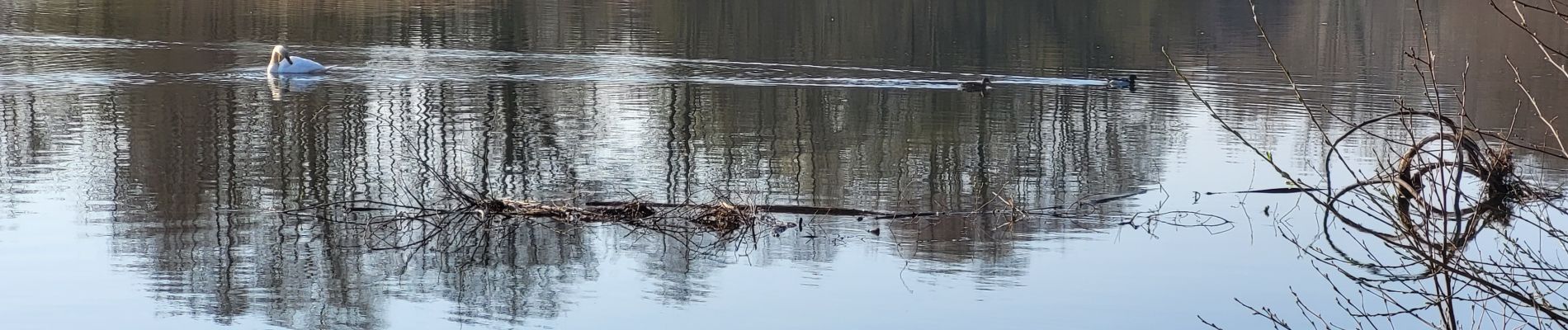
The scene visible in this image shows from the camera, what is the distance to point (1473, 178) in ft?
50.5

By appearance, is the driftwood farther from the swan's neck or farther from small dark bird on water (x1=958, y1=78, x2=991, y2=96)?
the swan's neck

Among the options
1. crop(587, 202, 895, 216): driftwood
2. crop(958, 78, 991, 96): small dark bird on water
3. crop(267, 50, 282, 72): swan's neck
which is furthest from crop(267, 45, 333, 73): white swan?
crop(587, 202, 895, 216): driftwood

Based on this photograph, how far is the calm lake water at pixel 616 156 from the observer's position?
9.42 meters

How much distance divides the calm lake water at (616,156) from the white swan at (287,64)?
0.44 metres

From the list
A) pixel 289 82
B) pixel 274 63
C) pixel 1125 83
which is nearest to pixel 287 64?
pixel 274 63

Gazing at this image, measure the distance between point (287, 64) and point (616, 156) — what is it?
11412 millimetres

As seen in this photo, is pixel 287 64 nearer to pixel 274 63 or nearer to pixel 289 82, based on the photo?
pixel 274 63

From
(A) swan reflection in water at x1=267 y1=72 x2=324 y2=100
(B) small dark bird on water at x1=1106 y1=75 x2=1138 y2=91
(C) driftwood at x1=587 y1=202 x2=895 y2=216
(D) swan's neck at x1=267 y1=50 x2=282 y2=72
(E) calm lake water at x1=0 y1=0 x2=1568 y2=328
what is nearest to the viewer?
(E) calm lake water at x1=0 y1=0 x2=1568 y2=328

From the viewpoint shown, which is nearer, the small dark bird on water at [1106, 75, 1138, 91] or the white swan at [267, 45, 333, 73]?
the white swan at [267, 45, 333, 73]

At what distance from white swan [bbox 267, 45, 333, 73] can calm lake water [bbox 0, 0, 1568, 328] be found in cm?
44

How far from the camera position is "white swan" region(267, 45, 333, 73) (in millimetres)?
25500

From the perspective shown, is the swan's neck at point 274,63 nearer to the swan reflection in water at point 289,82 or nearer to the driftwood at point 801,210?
the swan reflection in water at point 289,82

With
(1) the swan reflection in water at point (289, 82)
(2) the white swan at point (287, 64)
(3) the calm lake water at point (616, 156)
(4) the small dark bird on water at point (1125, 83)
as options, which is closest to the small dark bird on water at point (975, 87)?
(3) the calm lake water at point (616, 156)

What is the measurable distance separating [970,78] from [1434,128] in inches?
375
